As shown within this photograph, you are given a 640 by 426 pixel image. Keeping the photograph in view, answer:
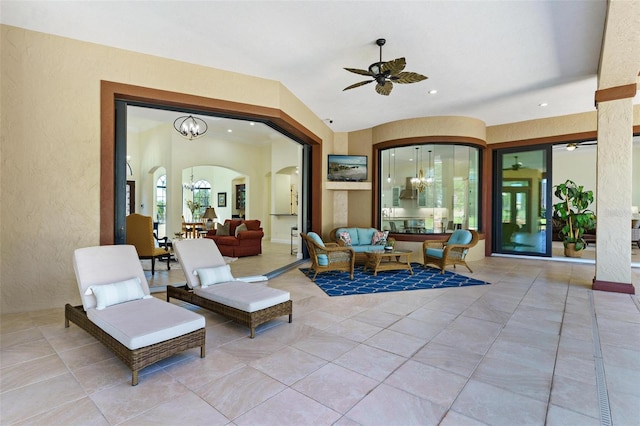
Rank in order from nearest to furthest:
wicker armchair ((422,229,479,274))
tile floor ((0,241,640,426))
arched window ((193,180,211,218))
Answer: tile floor ((0,241,640,426))
wicker armchair ((422,229,479,274))
arched window ((193,180,211,218))

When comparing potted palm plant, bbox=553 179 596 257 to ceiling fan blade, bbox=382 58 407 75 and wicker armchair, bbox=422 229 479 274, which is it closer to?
wicker armchair, bbox=422 229 479 274

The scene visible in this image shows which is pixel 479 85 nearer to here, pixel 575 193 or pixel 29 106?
pixel 575 193

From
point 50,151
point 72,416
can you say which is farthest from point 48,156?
point 72,416

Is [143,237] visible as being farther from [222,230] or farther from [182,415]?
[182,415]

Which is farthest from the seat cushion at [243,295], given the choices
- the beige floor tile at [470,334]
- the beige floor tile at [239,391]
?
the beige floor tile at [470,334]

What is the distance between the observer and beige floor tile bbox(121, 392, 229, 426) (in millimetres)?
1921

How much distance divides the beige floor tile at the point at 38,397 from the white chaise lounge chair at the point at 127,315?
0.33 meters

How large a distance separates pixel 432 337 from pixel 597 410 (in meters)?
1.32

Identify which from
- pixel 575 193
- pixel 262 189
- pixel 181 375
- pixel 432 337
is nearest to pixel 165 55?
pixel 181 375

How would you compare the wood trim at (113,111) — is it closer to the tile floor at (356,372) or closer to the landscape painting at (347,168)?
the tile floor at (356,372)

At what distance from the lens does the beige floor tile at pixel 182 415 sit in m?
1.92

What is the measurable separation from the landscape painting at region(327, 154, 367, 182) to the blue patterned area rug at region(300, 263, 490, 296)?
8.85ft

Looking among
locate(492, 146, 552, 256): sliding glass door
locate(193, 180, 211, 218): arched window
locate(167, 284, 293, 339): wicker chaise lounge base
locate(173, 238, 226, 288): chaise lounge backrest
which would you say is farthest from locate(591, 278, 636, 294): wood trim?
locate(193, 180, 211, 218): arched window

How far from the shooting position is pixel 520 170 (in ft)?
27.8
